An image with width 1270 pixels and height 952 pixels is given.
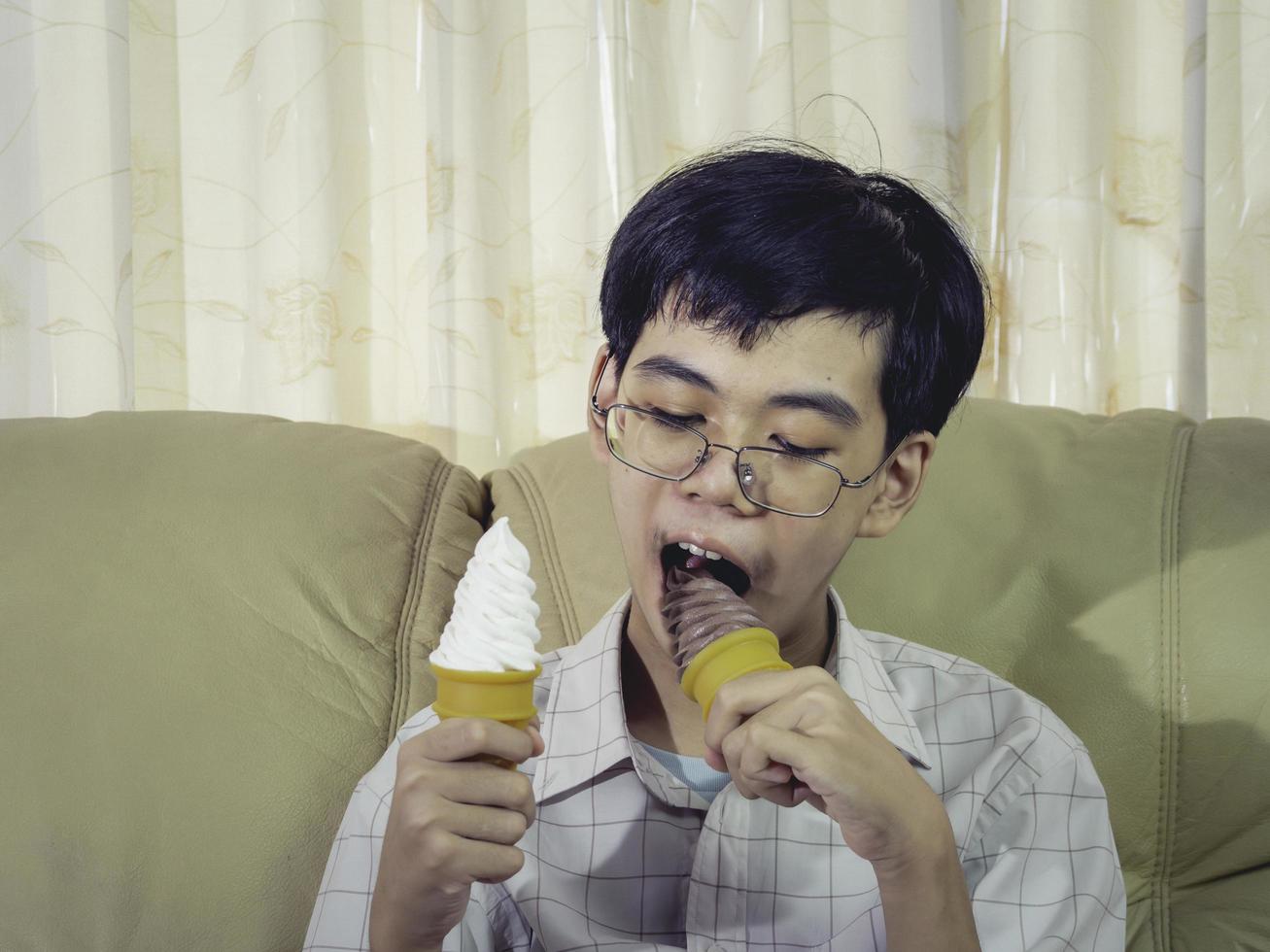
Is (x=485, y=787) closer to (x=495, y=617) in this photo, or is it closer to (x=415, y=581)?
(x=495, y=617)

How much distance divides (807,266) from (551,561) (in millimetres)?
579

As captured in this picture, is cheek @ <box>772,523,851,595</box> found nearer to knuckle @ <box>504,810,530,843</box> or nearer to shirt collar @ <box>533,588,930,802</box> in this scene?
shirt collar @ <box>533,588,930,802</box>

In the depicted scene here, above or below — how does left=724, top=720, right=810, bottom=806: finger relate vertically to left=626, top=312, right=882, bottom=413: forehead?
below

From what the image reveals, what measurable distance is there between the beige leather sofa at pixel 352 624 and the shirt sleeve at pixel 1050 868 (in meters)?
0.20

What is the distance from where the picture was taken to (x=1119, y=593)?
1.35 meters

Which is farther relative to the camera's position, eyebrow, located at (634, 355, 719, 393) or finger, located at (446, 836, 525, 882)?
eyebrow, located at (634, 355, 719, 393)

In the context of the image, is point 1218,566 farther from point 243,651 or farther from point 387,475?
point 243,651

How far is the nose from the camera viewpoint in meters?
1.01

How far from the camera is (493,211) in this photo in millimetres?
1912

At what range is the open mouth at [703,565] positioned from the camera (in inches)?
41.8

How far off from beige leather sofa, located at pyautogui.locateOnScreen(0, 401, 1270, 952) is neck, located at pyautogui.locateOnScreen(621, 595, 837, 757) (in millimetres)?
199

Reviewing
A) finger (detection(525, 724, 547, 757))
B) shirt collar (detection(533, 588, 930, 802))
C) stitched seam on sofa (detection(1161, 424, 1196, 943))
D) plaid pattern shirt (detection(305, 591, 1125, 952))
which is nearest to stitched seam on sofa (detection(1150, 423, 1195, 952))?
stitched seam on sofa (detection(1161, 424, 1196, 943))

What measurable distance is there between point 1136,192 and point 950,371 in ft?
3.40

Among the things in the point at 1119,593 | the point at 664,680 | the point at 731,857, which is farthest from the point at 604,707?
the point at 1119,593
